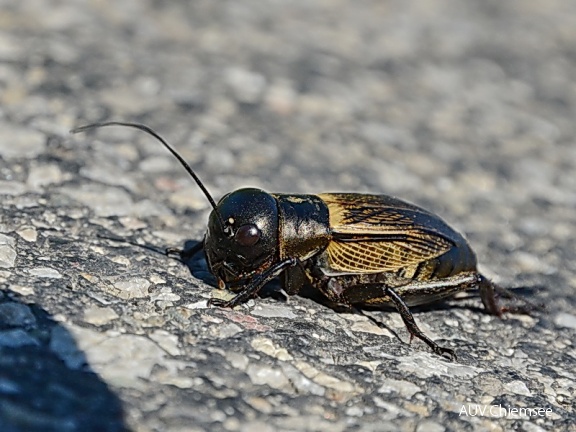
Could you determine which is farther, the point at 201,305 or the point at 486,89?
the point at 486,89

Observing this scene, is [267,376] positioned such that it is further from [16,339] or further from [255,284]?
[16,339]

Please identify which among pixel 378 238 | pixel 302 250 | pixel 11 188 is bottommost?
pixel 11 188

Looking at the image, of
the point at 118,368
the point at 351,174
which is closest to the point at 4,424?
the point at 118,368

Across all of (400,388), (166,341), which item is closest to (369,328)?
(400,388)

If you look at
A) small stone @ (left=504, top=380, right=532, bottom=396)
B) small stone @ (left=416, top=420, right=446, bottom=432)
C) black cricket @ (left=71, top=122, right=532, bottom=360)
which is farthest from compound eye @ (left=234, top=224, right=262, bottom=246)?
small stone @ (left=504, top=380, right=532, bottom=396)

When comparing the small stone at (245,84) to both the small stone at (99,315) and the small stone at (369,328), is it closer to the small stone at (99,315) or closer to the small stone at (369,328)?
the small stone at (369,328)

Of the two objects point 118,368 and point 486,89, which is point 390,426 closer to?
point 118,368
